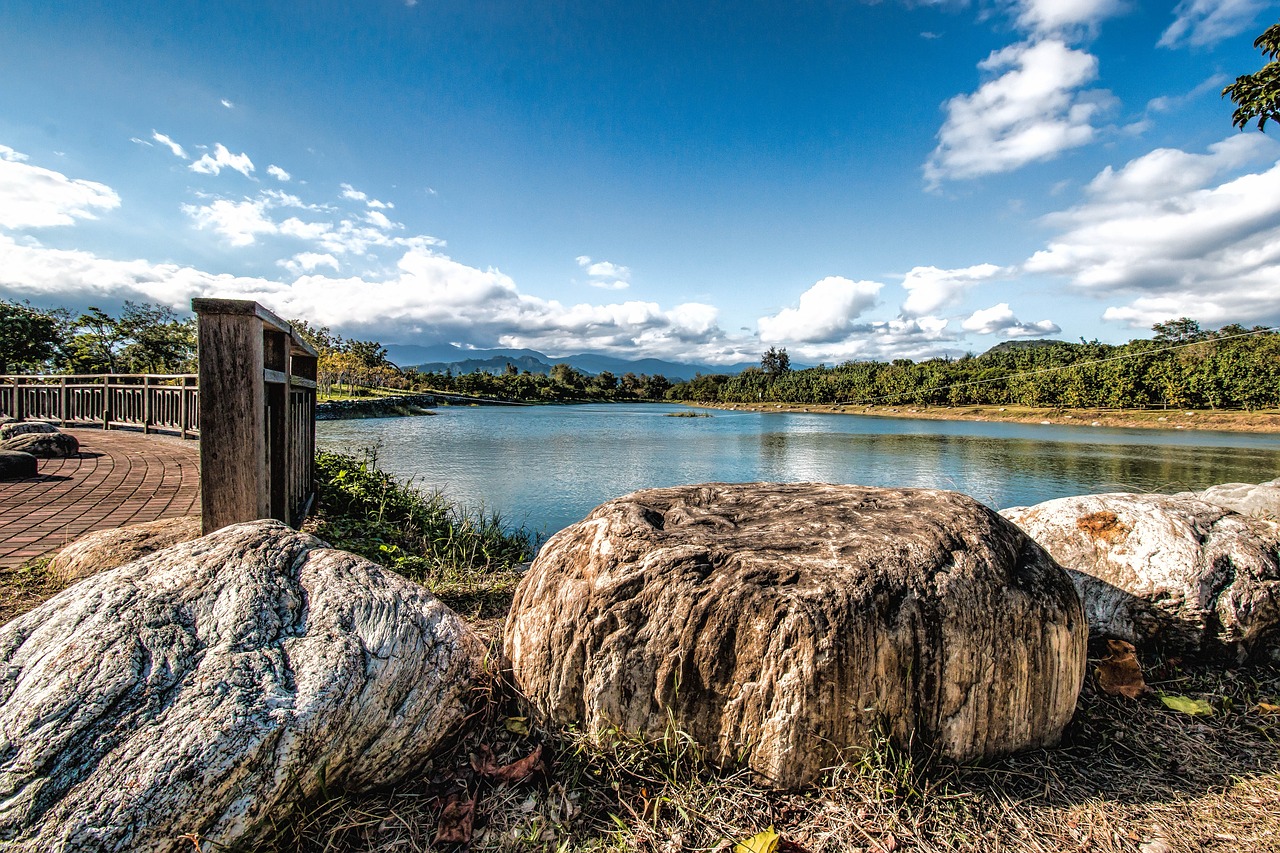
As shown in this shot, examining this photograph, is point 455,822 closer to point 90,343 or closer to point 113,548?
point 113,548

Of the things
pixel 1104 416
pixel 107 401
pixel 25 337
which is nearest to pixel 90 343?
pixel 25 337

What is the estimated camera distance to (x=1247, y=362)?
6138cm

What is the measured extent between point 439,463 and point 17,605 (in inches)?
618

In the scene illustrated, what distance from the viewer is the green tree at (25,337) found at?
27312mm

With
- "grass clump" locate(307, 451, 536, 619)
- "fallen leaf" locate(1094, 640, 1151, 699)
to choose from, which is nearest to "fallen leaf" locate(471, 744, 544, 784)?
"grass clump" locate(307, 451, 536, 619)

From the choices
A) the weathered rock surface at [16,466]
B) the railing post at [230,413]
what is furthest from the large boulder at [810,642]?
the weathered rock surface at [16,466]

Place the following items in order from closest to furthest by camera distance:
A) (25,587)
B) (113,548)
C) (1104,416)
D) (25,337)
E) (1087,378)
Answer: (25,587) < (113,548) < (25,337) < (1104,416) < (1087,378)

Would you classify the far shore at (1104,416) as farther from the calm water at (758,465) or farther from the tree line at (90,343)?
the tree line at (90,343)

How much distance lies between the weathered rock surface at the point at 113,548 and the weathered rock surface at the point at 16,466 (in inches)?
205

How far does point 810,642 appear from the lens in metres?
2.35

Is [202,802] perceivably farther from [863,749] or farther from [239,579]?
[863,749]

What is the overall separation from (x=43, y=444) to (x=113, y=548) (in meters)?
8.28

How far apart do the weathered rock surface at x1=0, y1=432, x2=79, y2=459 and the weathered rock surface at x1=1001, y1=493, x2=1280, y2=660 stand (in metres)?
15.0

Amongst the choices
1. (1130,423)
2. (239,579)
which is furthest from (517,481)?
(1130,423)
